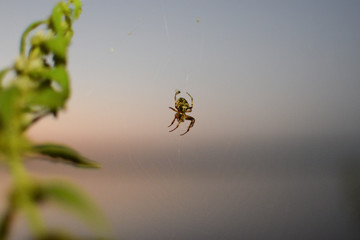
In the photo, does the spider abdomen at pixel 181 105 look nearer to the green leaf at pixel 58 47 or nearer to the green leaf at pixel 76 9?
the green leaf at pixel 76 9

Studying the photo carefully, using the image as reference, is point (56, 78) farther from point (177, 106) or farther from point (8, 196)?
point (177, 106)

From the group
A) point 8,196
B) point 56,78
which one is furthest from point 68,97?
point 8,196

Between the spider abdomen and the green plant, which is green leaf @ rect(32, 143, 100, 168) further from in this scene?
the spider abdomen

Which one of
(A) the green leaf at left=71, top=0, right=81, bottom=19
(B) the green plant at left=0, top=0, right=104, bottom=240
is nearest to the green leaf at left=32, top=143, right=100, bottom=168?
(B) the green plant at left=0, top=0, right=104, bottom=240

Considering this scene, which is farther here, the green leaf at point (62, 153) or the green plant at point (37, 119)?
the green leaf at point (62, 153)

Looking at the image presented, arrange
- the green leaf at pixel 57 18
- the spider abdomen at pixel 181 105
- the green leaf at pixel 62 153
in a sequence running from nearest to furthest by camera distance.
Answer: the green leaf at pixel 62 153
the green leaf at pixel 57 18
the spider abdomen at pixel 181 105

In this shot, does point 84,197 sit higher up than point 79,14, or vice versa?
point 79,14

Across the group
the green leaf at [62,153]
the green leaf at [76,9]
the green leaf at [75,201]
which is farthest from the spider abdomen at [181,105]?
the green leaf at [75,201]

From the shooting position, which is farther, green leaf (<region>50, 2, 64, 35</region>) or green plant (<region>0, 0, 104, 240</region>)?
green leaf (<region>50, 2, 64, 35</region>)
